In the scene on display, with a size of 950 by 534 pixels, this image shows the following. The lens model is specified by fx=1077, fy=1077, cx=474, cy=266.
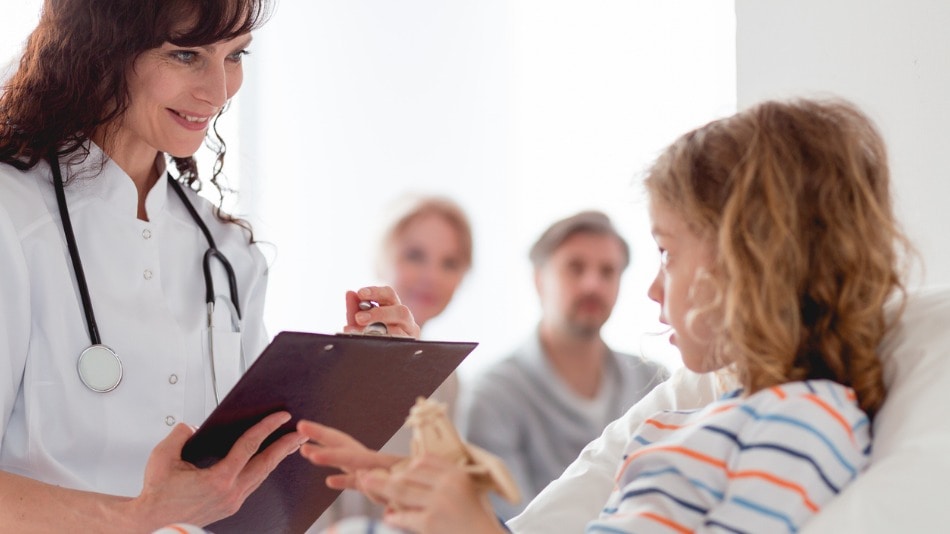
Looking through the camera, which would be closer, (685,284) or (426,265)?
A: (685,284)

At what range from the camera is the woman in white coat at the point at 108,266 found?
132cm

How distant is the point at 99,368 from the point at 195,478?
259mm

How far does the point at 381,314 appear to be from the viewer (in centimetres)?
141

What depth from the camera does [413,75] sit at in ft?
12.8

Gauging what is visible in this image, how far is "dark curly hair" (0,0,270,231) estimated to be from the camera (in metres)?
1.39

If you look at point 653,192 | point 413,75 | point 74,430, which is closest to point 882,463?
point 653,192

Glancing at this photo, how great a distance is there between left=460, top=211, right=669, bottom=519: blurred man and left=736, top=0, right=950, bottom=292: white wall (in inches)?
32.0

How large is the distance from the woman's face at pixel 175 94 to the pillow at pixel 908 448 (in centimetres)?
92

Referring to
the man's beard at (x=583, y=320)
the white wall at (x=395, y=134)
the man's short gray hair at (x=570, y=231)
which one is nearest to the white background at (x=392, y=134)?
the white wall at (x=395, y=134)

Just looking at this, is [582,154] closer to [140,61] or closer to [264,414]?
[140,61]

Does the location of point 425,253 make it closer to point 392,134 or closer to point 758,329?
point 392,134

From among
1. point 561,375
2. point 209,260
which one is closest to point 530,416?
point 561,375

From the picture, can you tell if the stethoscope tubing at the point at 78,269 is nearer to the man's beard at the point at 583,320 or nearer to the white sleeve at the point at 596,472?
the white sleeve at the point at 596,472

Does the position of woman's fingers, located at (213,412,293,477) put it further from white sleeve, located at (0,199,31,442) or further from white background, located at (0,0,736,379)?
white background, located at (0,0,736,379)
